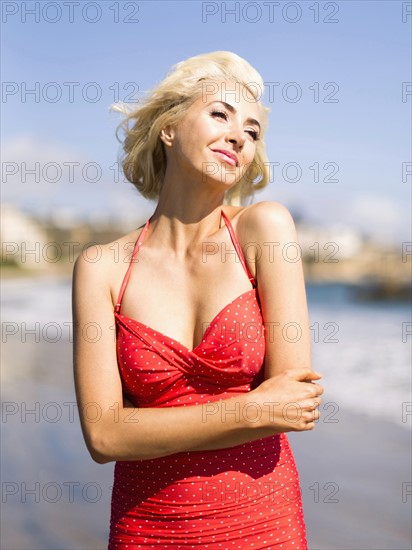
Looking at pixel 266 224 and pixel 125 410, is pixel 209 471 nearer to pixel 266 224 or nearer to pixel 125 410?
pixel 125 410

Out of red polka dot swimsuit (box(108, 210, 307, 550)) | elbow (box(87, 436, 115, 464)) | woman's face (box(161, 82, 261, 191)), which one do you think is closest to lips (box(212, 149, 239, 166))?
woman's face (box(161, 82, 261, 191))

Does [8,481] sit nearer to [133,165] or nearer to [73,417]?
[73,417]

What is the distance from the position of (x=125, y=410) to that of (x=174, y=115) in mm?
823

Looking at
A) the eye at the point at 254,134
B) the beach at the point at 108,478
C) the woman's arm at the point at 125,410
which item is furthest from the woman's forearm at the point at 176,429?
the beach at the point at 108,478

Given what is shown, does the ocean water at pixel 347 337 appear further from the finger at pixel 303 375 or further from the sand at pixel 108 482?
the finger at pixel 303 375

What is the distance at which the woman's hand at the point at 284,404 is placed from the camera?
213 cm

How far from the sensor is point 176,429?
2164mm

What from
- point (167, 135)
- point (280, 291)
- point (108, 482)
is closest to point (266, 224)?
point (280, 291)

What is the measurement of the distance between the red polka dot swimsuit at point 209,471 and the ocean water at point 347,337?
506 centimetres

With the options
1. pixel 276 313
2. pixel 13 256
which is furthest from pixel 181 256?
pixel 13 256

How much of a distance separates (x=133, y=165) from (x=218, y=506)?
106 cm

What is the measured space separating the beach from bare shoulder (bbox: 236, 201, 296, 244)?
97.8 inches

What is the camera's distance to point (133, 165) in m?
2.70

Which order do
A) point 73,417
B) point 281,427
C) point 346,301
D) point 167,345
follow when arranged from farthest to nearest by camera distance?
point 346,301
point 73,417
point 167,345
point 281,427
